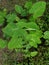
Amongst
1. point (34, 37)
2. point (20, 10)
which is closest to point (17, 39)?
point (34, 37)

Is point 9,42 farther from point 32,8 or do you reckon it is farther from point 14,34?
point 32,8

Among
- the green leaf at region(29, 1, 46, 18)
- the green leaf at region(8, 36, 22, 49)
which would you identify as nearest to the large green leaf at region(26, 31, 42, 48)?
the green leaf at region(8, 36, 22, 49)

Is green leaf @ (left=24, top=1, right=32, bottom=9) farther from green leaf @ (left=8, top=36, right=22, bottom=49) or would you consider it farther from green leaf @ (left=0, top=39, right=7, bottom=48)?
green leaf @ (left=0, top=39, right=7, bottom=48)

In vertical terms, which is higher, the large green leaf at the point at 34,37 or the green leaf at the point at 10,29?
the green leaf at the point at 10,29

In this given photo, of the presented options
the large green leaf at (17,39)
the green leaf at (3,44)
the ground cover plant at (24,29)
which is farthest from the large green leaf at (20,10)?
the green leaf at (3,44)

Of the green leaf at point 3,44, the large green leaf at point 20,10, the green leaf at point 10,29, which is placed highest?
the large green leaf at point 20,10

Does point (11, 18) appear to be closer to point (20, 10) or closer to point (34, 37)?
point (20, 10)

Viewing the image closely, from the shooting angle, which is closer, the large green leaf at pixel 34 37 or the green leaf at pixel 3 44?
the large green leaf at pixel 34 37

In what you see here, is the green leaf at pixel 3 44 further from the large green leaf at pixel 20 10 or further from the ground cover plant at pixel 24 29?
the large green leaf at pixel 20 10

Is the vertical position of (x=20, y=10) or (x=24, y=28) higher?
(x=20, y=10)
